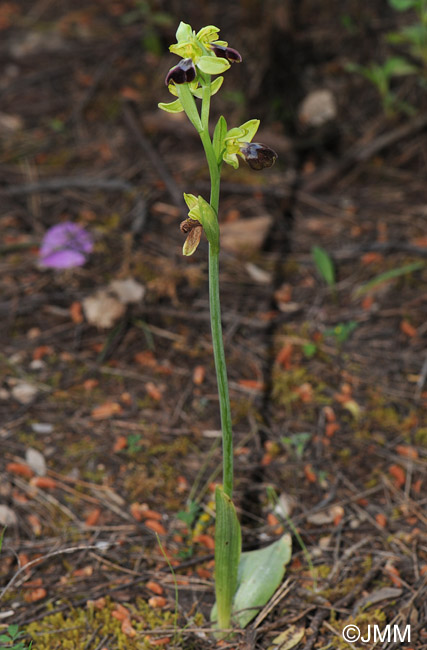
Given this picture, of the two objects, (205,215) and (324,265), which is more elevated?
(205,215)

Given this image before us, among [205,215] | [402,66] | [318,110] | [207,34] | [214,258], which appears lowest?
[318,110]

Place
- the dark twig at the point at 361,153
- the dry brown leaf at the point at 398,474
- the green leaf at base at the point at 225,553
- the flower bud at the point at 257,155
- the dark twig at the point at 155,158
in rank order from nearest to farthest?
1. the flower bud at the point at 257,155
2. the green leaf at base at the point at 225,553
3. the dry brown leaf at the point at 398,474
4. the dark twig at the point at 155,158
5. the dark twig at the point at 361,153

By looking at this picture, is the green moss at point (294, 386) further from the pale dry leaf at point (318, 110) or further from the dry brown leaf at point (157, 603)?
the pale dry leaf at point (318, 110)

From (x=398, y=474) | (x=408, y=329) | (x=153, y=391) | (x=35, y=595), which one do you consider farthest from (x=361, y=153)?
(x=35, y=595)

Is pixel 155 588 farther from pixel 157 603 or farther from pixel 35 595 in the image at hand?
pixel 35 595

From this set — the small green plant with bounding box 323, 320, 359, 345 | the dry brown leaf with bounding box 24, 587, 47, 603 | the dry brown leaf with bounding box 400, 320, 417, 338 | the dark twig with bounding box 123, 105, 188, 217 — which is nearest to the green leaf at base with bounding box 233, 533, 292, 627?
the dry brown leaf with bounding box 24, 587, 47, 603

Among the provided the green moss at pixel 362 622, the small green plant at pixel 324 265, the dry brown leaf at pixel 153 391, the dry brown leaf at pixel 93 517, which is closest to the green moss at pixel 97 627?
the dry brown leaf at pixel 93 517
